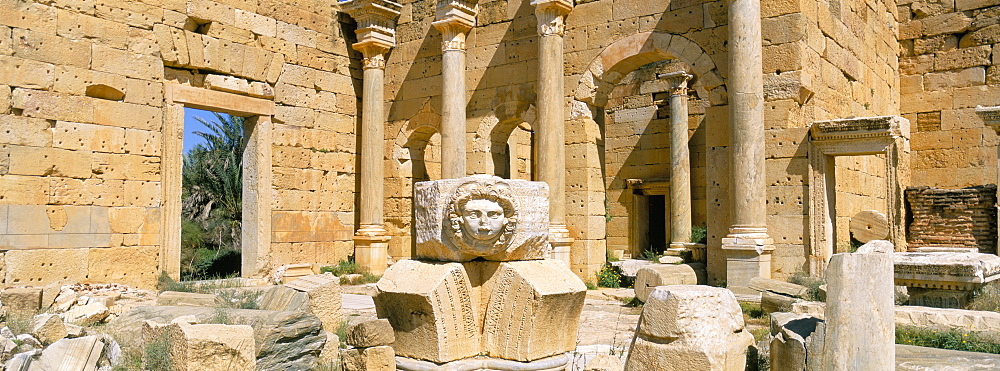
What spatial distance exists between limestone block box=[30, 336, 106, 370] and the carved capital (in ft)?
41.7

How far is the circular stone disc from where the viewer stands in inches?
466

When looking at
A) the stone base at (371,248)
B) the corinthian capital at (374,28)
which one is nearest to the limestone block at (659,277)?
the stone base at (371,248)

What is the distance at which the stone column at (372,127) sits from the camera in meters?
14.4

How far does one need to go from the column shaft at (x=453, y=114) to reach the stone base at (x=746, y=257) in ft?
16.3

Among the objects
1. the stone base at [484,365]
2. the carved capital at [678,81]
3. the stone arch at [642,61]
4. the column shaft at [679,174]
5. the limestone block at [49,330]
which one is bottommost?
the stone base at [484,365]

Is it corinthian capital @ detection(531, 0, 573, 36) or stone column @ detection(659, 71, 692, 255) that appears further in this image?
stone column @ detection(659, 71, 692, 255)

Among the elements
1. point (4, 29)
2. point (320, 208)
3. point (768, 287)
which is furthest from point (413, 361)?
point (320, 208)

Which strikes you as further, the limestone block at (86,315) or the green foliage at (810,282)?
A: the green foliage at (810,282)

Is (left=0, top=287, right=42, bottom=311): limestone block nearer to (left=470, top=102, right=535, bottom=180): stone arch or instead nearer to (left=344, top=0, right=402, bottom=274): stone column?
(left=344, top=0, right=402, bottom=274): stone column

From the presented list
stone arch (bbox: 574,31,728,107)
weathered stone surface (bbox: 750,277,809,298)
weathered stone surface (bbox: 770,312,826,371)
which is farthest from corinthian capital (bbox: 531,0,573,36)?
weathered stone surface (bbox: 770,312,826,371)

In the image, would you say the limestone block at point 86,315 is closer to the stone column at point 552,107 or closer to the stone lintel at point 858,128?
the stone column at point 552,107

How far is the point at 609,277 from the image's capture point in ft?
41.5

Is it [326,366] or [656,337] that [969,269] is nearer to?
[656,337]

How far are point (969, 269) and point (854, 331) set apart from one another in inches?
187
